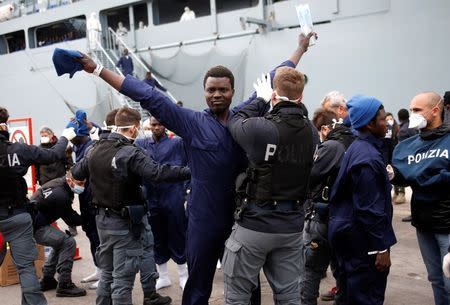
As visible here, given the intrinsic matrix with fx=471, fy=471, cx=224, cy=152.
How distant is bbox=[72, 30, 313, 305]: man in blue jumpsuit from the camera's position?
2.90 metres

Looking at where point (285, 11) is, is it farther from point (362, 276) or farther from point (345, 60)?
point (362, 276)

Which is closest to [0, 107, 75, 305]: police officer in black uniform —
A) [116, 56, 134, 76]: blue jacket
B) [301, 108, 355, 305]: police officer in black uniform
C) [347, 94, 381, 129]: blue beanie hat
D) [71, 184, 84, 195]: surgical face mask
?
[71, 184, 84, 195]: surgical face mask

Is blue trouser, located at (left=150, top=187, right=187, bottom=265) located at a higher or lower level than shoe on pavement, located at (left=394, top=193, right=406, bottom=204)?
higher

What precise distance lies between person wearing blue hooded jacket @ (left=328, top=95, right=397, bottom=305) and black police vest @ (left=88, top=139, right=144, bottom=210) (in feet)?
5.51

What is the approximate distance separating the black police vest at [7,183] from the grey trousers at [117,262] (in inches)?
27.9

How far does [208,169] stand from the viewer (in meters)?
2.92

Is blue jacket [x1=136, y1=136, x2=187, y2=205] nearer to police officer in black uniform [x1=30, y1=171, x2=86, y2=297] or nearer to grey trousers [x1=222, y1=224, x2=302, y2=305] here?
police officer in black uniform [x1=30, y1=171, x2=86, y2=297]

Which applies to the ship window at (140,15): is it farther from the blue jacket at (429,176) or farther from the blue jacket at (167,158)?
the blue jacket at (429,176)

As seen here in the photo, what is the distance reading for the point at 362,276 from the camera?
10.1ft

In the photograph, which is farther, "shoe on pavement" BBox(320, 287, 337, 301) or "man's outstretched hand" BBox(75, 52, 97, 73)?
"shoe on pavement" BBox(320, 287, 337, 301)

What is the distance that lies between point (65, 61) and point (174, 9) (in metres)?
17.8

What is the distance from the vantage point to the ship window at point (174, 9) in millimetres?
Answer: 18561

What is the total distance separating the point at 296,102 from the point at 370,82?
10351mm

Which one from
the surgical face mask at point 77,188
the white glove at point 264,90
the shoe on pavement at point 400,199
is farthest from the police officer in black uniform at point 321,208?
the shoe on pavement at point 400,199
